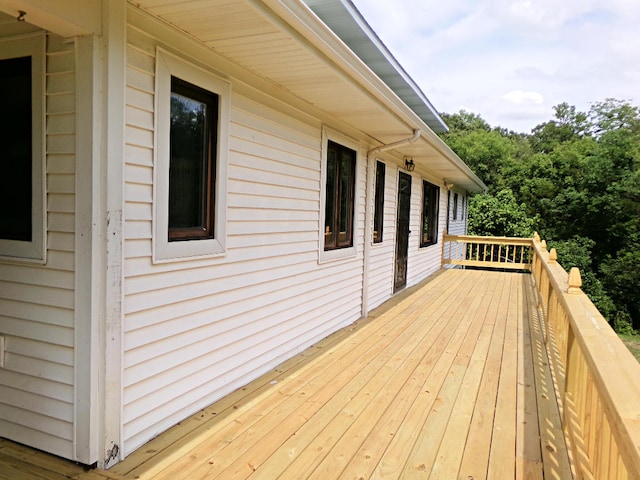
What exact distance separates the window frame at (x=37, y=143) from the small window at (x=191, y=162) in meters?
0.63

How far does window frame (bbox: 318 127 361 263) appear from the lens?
4578mm

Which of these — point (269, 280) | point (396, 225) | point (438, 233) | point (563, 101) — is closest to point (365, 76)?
point (269, 280)

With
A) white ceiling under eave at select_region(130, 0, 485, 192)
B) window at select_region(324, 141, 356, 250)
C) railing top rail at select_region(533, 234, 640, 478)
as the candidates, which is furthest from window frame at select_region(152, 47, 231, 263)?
railing top rail at select_region(533, 234, 640, 478)

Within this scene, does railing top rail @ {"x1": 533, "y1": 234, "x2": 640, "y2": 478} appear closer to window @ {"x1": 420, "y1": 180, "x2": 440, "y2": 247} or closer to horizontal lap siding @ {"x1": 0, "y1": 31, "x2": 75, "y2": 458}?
horizontal lap siding @ {"x1": 0, "y1": 31, "x2": 75, "y2": 458}

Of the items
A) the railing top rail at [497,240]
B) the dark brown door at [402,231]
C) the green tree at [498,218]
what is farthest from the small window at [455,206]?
the dark brown door at [402,231]

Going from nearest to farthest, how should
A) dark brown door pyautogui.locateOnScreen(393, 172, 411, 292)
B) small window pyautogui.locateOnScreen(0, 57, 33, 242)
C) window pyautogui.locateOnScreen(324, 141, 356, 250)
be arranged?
small window pyautogui.locateOnScreen(0, 57, 33, 242) < window pyautogui.locateOnScreen(324, 141, 356, 250) < dark brown door pyautogui.locateOnScreen(393, 172, 411, 292)

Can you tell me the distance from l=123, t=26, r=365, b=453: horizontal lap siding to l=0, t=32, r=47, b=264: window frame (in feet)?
1.31

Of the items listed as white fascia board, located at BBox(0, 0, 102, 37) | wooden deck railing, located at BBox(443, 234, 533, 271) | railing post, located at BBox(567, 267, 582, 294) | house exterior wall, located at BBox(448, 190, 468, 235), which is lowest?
wooden deck railing, located at BBox(443, 234, 533, 271)

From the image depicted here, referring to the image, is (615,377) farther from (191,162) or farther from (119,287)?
(191,162)

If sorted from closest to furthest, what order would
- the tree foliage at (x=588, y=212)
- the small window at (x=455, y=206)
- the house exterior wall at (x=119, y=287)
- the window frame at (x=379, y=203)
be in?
the house exterior wall at (x=119, y=287)
the window frame at (x=379, y=203)
the small window at (x=455, y=206)
the tree foliage at (x=588, y=212)

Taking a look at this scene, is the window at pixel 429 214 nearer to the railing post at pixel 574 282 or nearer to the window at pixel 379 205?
the window at pixel 379 205

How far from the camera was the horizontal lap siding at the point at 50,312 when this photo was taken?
7.13 ft

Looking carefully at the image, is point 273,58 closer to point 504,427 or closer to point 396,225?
point 504,427

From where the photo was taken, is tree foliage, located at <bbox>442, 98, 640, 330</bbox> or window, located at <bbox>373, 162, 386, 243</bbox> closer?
window, located at <bbox>373, 162, 386, 243</bbox>
